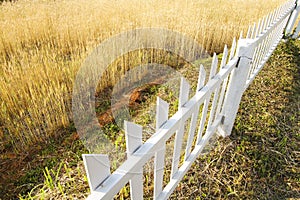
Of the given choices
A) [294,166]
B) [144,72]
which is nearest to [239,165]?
[294,166]

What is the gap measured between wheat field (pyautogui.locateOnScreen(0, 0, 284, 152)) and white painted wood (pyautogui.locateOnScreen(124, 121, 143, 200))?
1.78 metres

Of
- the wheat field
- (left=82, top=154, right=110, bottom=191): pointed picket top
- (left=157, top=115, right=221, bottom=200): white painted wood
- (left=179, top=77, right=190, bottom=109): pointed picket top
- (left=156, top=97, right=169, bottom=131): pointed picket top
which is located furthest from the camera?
the wheat field

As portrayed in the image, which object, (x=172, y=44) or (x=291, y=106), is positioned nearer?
(x=291, y=106)

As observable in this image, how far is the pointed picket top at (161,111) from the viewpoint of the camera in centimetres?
104

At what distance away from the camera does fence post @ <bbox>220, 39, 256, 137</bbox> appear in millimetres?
1798

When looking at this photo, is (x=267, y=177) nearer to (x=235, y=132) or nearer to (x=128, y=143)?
(x=235, y=132)

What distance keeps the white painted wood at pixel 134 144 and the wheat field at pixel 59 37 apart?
5.84 ft

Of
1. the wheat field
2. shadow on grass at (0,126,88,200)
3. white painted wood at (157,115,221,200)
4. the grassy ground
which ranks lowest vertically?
shadow on grass at (0,126,88,200)

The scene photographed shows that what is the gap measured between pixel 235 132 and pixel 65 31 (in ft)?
12.9

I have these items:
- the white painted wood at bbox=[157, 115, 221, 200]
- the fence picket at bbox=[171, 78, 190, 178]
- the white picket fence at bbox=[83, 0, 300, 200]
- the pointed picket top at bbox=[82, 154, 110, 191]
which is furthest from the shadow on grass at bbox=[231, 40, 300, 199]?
the pointed picket top at bbox=[82, 154, 110, 191]

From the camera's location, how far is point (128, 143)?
903 mm

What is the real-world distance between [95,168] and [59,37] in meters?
4.51

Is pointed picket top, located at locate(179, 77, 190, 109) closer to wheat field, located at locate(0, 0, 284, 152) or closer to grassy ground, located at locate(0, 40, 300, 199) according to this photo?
grassy ground, located at locate(0, 40, 300, 199)

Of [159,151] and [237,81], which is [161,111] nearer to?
[159,151]
